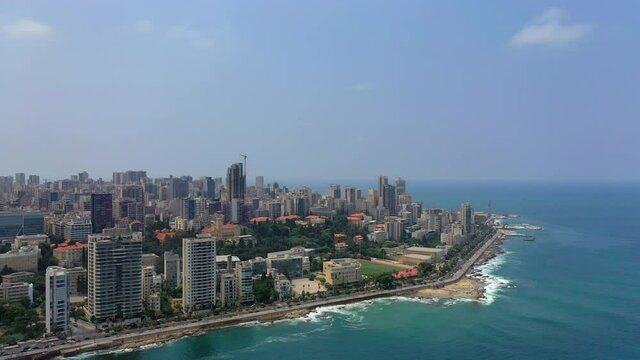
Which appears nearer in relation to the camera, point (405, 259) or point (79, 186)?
point (405, 259)

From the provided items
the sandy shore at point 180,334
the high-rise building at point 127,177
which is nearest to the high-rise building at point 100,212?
the sandy shore at point 180,334

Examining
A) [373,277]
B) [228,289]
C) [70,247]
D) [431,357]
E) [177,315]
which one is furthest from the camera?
[70,247]

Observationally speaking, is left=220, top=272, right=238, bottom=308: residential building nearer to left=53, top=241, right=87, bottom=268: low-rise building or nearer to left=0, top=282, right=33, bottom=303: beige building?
left=0, top=282, right=33, bottom=303: beige building

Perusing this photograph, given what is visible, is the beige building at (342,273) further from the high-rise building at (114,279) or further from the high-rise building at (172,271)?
the high-rise building at (114,279)

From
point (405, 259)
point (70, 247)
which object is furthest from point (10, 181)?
point (405, 259)

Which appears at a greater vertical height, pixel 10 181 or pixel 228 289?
pixel 10 181

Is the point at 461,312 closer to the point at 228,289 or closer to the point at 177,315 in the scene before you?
the point at 228,289

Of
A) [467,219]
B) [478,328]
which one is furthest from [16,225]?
[467,219]

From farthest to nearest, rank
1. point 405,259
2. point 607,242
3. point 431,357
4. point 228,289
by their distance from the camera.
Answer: point 607,242 < point 405,259 < point 228,289 < point 431,357
